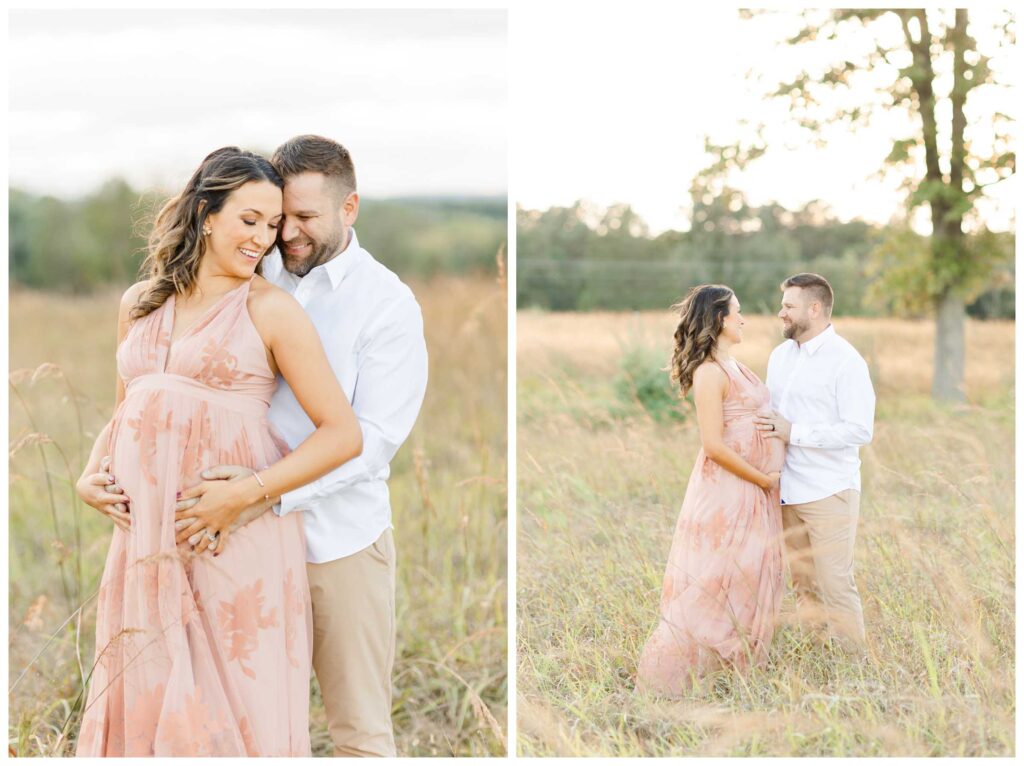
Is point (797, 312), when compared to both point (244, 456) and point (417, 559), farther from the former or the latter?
point (417, 559)

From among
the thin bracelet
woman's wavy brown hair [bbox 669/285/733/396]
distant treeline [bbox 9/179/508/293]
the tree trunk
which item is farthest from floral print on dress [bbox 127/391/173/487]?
distant treeline [bbox 9/179/508/293]

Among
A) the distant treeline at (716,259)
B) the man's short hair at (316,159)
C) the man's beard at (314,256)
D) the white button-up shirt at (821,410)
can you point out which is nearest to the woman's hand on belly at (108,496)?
the man's beard at (314,256)

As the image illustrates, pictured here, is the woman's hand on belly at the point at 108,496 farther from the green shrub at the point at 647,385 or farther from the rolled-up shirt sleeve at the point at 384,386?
the green shrub at the point at 647,385

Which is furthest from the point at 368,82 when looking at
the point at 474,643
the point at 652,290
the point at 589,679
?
the point at 589,679

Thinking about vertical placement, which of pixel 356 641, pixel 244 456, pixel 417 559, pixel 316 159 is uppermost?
pixel 316 159

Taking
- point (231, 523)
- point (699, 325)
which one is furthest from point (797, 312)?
point (231, 523)

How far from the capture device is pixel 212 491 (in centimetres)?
221

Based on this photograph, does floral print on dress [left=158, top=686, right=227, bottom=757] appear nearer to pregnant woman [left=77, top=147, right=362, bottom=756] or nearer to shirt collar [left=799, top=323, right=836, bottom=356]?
pregnant woman [left=77, top=147, right=362, bottom=756]

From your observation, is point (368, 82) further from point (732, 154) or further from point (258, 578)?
point (258, 578)

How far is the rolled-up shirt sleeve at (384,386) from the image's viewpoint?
2.30 metres

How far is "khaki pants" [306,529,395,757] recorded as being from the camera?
238 centimetres

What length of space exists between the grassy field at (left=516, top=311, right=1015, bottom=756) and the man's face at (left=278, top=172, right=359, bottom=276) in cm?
97

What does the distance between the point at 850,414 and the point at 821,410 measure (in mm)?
74

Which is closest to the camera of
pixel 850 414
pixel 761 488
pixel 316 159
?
pixel 316 159
